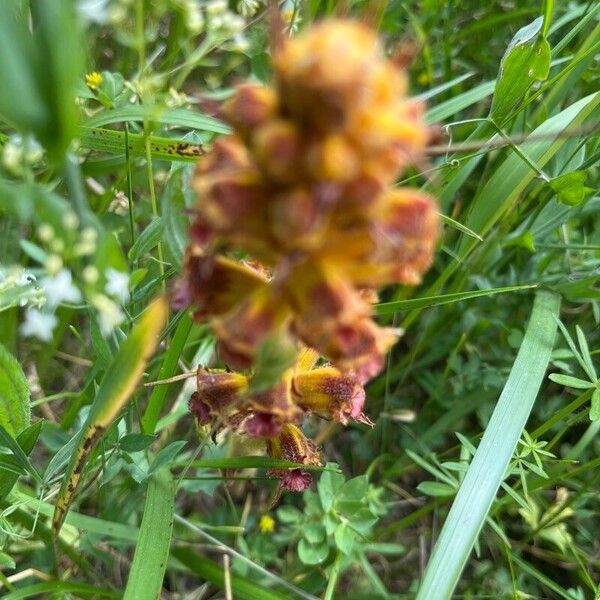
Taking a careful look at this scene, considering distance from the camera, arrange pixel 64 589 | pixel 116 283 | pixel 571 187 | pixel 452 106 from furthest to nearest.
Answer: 1. pixel 452 106
2. pixel 571 187
3. pixel 64 589
4. pixel 116 283

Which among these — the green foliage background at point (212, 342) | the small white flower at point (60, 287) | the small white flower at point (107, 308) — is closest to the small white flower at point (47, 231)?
the green foliage background at point (212, 342)

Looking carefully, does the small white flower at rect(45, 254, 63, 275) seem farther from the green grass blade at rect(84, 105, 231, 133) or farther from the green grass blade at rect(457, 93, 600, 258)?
the green grass blade at rect(457, 93, 600, 258)

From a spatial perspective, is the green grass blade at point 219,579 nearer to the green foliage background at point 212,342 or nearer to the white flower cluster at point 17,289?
the green foliage background at point 212,342

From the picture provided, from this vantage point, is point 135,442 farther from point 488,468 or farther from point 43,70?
point 43,70

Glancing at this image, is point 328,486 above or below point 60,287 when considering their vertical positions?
below

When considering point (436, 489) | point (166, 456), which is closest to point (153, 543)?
point (166, 456)

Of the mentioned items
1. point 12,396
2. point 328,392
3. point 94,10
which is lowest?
point 12,396
